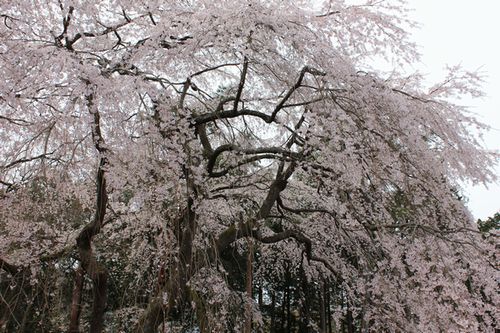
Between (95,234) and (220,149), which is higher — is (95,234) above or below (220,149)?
below

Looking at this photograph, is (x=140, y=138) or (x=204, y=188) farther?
(x=204, y=188)

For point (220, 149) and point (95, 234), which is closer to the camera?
point (95, 234)

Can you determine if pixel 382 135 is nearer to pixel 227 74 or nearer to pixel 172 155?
pixel 172 155

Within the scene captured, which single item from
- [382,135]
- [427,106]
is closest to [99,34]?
[382,135]

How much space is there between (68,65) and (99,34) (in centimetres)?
119

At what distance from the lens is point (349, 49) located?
4.11 m

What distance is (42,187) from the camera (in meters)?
4.64

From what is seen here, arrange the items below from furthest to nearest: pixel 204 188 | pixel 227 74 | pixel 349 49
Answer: pixel 227 74, pixel 204 188, pixel 349 49

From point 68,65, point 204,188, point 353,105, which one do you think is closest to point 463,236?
point 353,105

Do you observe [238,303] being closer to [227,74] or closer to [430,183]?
[227,74]

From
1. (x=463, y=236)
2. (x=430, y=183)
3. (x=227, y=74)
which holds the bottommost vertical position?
(x=463, y=236)

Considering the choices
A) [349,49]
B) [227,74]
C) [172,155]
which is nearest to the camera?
[172,155]

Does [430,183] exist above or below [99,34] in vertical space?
below

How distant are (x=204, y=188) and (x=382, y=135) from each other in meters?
1.90
